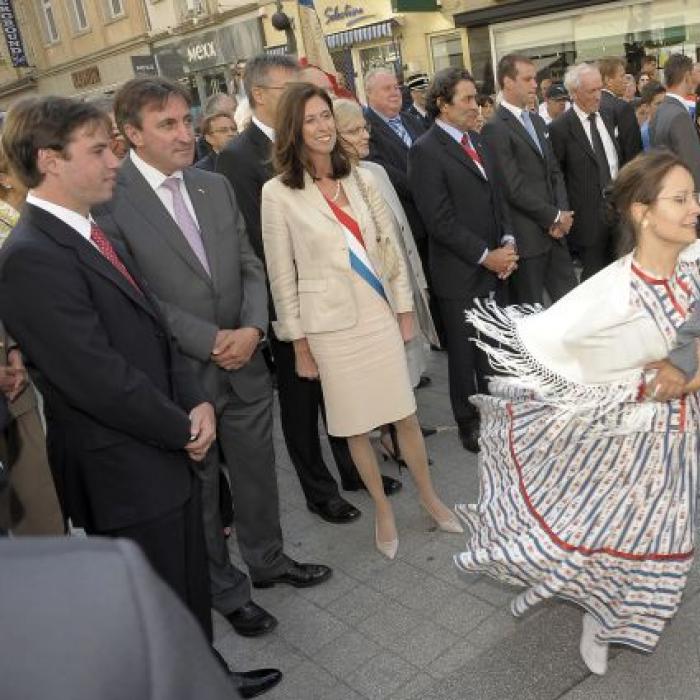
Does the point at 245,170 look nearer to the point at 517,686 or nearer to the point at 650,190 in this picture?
the point at 650,190

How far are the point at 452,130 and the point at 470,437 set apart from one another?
5.40 ft

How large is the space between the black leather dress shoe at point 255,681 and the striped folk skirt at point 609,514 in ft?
2.82

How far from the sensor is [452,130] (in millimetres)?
4109

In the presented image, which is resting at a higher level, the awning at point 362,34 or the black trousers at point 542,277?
the awning at point 362,34

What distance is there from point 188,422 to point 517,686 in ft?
4.40

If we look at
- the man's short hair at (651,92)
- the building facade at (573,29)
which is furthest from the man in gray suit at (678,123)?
the building facade at (573,29)

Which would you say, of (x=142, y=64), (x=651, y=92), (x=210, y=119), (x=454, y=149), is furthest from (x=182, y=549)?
(x=142, y=64)

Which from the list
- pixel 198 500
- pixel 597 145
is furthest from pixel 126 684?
pixel 597 145

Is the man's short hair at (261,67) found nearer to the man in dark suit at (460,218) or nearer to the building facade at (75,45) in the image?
the man in dark suit at (460,218)

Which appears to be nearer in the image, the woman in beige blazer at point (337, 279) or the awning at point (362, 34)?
the woman in beige blazer at point (337, 279)

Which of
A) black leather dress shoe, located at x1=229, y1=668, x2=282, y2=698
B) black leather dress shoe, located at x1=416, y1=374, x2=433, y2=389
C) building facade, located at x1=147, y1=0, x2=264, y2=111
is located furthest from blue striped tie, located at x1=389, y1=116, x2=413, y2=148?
building facade, located at x1=147, y1=0, x2=264, y2=111

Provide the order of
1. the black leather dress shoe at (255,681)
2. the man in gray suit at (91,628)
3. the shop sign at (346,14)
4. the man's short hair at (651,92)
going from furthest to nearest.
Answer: the shop sign at (346,14), the man's short hair at (651,92), the black leather dress shoe at (255,681), the man in gray suit at (91,628)

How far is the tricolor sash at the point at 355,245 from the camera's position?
3.22m

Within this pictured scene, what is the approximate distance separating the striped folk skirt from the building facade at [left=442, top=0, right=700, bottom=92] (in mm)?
11507
